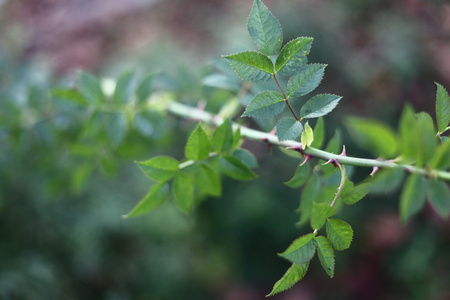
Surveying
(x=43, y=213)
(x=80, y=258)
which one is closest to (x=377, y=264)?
(x=80, y=258)

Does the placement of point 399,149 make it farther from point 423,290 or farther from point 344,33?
point 344,33

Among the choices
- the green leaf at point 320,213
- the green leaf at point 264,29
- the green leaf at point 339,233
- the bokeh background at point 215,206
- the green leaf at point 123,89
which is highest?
the green leaf at point 264,29

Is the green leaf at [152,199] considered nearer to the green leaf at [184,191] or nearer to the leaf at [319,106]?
the green leaf at [184,191]

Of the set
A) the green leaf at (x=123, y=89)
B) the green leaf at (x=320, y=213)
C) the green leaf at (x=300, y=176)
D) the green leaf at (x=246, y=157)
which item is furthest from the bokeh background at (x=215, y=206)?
the green leaf at (x=320, y=213)

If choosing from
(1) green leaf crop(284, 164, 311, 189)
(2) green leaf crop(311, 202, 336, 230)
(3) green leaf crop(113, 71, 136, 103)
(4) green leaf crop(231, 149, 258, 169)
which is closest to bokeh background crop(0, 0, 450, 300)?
(3) green leaf crop(113, 71, 136, 103)

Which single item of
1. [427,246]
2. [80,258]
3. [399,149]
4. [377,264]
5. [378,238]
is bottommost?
[377,264]

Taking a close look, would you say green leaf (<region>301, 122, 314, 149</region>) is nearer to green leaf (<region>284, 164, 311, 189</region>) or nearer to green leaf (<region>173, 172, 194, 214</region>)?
green leaf (<region>284, 164, 311, 189</region>)

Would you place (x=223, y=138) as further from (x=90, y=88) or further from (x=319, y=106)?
(x=90, y=88)

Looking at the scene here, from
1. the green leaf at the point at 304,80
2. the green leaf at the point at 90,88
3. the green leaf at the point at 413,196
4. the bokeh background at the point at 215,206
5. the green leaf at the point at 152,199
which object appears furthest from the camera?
the bokeh background at the point at 215,206
